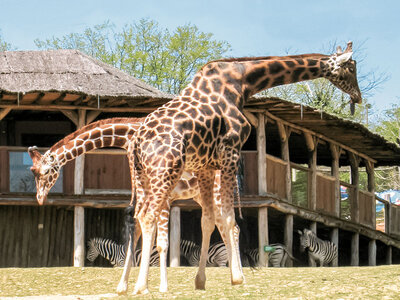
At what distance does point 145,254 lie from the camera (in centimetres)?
947

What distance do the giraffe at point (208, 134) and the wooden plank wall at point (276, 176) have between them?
32.1ft

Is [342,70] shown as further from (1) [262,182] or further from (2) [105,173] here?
(2) [105,173]

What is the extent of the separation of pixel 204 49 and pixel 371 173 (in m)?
20.6

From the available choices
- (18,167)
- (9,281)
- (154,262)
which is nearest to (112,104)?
(18,167)

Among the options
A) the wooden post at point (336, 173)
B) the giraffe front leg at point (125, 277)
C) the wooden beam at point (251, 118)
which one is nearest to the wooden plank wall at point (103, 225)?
the wooden beam at point (251, 118)

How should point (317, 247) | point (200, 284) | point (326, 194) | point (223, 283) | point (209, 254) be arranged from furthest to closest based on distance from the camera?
point (326, 194), point (317, 247), point (209, 254), point (223, 283), point (200, 284)

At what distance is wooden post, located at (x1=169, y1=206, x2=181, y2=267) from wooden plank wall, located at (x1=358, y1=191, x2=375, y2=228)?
8077 mm

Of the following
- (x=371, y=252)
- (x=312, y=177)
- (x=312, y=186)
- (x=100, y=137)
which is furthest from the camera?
(x=371, y=252)

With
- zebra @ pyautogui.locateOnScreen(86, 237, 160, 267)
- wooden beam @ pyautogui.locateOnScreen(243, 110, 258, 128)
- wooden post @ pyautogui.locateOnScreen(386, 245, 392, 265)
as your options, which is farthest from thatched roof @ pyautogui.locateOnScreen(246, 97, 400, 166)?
zebra @ pyautogui.locateOnScreen(86, 237, 160, 267)

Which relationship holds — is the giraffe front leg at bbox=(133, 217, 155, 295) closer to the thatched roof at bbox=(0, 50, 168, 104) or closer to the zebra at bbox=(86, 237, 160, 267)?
the thatched roof at bbox=(0, 50, 168, 104)

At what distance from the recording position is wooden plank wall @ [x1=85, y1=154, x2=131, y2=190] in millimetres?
20062

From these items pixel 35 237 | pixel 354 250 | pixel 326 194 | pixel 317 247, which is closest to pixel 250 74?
pixel 35 237

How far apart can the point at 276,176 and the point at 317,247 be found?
261cm

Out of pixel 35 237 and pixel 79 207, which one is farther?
pixel 35 237
